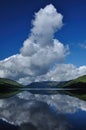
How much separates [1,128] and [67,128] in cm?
519

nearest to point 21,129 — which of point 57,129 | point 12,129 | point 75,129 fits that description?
point 12,129

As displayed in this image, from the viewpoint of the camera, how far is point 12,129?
2114 cm

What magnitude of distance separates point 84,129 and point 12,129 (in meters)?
5.48

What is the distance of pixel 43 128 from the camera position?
2152 centimetres

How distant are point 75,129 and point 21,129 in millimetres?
4102

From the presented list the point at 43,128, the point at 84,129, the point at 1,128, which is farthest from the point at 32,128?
the point at 84,129

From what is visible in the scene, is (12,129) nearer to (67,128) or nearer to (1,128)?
(1,128)

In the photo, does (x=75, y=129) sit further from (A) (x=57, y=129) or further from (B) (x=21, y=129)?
(B) (x=21, y=129)

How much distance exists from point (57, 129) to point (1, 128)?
4467 mm

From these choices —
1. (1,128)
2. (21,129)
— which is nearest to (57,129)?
(21,129)

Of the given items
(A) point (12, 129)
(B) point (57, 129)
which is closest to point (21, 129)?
(A) point (12, 129)

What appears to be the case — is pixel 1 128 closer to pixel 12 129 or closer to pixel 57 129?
pixel 12 129

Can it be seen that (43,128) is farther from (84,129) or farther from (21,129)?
(84,129)

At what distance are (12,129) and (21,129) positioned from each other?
2.75 feet
